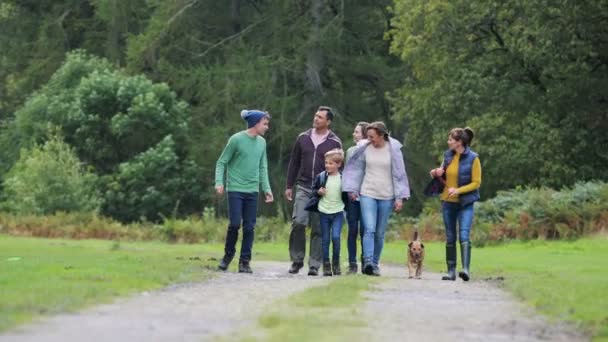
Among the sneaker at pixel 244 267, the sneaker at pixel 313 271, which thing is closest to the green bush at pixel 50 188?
the sneaker at pixel 244 267

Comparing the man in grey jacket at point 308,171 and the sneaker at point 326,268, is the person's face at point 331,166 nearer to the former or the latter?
the man in grey jacket at point 308,171

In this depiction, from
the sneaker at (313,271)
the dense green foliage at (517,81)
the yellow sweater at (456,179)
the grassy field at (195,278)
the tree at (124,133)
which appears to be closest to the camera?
the grassy field at (195,278)

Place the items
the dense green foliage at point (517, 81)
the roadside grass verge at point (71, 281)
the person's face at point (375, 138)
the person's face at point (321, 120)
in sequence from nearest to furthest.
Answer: the roadside grass verge at point (71, 281) < the person's face at point (375, 138) < the person's face at point (321, 120) < the dense green foliage at point (517, 81)

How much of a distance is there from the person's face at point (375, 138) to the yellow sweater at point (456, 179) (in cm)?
100

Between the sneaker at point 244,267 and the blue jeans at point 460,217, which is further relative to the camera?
the sneaker at point 244,267

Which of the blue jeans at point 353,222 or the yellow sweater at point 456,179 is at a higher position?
the yellow sweater at point 456,179

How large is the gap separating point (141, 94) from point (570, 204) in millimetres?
25341

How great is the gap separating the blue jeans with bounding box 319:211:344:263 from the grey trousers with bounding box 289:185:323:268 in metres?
0.17

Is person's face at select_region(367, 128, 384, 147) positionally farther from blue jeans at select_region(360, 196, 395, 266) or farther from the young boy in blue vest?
blue jeans at select_region(360, 196, 395, 266)

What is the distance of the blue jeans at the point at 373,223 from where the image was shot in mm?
18828

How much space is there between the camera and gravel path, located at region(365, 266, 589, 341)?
411 inches

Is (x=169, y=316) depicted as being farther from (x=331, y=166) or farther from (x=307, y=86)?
(x=307, y=86)

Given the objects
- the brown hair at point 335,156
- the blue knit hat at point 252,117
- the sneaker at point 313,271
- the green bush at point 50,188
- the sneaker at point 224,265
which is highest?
the green bush at point 50,188

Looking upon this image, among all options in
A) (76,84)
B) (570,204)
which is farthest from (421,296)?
(76,84)
